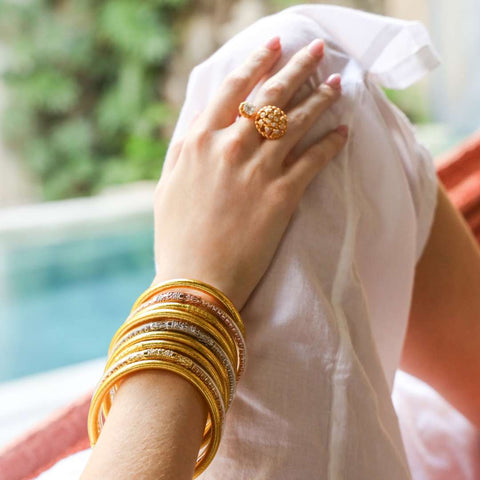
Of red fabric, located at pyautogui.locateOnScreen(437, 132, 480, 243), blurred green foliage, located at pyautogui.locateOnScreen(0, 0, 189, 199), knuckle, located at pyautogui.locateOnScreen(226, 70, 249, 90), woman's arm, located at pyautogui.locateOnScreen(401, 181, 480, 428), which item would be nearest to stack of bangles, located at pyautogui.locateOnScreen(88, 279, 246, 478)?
knuckle, located at pyautogui.locateOnScreen(226, 70, 249, 90)

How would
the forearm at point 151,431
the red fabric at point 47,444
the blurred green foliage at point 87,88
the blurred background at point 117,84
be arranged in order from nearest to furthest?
1. the forearm at point 151,431
2. the red fabric at point 47,444
3. the blurred background at point 117,84
4. the blurred green foliage at point 87,88

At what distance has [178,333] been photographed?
0.52 meters

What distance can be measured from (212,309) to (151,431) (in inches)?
4.5

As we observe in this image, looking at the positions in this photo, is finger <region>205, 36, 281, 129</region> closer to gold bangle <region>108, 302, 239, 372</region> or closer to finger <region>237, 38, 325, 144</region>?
finger <region>237, 38, 325, 144</region>

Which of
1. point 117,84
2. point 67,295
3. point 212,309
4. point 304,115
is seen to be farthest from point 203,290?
point 117,84

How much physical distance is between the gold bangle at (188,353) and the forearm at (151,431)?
0.02m

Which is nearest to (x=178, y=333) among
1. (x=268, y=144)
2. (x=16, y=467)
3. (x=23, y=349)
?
(x=268, y=144)

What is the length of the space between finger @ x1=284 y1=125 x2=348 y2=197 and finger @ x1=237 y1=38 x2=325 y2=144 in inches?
2.0

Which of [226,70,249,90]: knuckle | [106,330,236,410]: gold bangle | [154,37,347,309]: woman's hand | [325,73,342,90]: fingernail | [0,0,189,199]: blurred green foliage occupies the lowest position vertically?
[0,0,189,199]: blurred green foliage

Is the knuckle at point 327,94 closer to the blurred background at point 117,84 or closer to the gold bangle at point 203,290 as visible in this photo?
the gold bangle at point 203,290

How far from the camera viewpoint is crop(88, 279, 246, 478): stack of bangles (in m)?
0.51

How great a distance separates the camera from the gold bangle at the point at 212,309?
55cm

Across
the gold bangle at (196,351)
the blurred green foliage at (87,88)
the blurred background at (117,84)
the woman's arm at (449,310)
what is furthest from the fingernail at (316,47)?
the blurred green foliage at (87,88)

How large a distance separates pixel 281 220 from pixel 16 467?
0.42 meters
